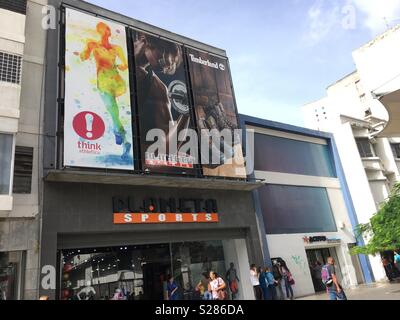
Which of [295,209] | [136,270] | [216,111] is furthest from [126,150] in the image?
[295,209]

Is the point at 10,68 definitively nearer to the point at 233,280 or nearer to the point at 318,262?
the point at 233,280

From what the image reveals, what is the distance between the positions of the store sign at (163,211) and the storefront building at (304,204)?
3878mm

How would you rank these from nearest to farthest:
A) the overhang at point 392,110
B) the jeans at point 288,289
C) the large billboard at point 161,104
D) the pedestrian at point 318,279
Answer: the overhang at point 392,110 → the large billboard at point 161,104 → the jeans at point 288,289 → the pedestrian at point 318,279

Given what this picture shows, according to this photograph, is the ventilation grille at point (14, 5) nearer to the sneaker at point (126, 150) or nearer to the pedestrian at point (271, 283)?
the sneaker at point (126, 150)

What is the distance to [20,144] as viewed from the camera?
13.2 metres

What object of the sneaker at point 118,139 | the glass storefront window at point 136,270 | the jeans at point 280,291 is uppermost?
the sneaker at point 118,139

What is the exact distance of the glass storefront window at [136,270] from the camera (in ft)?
44.5

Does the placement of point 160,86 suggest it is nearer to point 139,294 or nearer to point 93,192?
point 93,192

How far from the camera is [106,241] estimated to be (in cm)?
1451

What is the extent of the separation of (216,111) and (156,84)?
12.0ft

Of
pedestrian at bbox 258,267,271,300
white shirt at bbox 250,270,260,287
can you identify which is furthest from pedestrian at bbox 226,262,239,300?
white shirt at bbox 250,270,260,287

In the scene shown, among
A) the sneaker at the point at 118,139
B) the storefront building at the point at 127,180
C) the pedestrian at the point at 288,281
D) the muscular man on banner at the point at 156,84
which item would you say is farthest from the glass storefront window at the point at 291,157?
the sneaker at the point at 118,139

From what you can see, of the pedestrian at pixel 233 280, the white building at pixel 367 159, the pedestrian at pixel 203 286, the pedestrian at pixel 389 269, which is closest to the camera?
the pedestrian at pixel 203 286

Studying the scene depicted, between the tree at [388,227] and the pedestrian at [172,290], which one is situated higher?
the tree at [388,227]
